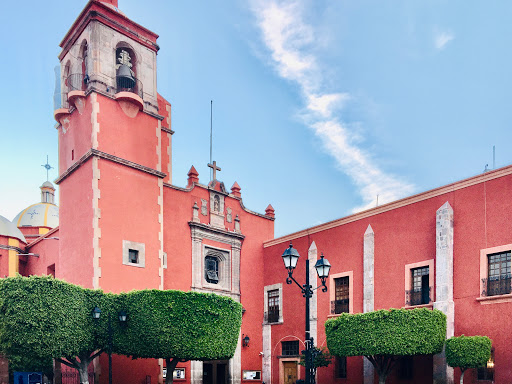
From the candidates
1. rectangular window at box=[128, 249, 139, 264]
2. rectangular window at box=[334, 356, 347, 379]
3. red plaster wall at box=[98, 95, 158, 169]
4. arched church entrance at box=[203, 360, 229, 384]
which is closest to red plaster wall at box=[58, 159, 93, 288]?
red plaster wall at box=[98, 95, 158, 169]

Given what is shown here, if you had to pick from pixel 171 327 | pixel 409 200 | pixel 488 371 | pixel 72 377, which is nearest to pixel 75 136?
pixel 72 377

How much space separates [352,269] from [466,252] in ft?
17.7

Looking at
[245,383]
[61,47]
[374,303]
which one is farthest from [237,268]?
[61,47]

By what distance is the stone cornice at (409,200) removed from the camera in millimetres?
16641

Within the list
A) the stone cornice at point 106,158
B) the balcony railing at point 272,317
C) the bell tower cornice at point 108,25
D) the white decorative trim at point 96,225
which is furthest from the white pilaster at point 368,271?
the bell tower cornice at point 108,25

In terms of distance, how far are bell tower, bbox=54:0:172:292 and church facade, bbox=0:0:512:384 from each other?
6 centimetres

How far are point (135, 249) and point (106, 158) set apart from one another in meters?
4.04

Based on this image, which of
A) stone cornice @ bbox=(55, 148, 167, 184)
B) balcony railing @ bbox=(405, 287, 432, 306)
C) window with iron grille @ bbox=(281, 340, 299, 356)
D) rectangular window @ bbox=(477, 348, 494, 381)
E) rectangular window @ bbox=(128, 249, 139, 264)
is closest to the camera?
rectangular window @ bbox=(477, 348, 494, 381)

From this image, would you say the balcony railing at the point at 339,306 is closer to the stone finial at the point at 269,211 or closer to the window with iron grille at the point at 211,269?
the window with iron grille at the point at 211,269

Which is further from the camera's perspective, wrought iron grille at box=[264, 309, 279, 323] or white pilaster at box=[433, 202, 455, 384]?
wrought iron grille at box=[264, 309, 279, 323]

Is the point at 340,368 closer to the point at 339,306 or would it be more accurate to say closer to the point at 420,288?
the point at 339,306

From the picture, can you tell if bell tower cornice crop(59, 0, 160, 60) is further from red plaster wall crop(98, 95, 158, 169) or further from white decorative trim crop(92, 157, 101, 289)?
white decorative trim crop(92, 157, 101, 289)

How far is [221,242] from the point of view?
24750 millimetres

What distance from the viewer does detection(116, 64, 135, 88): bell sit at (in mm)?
21609
